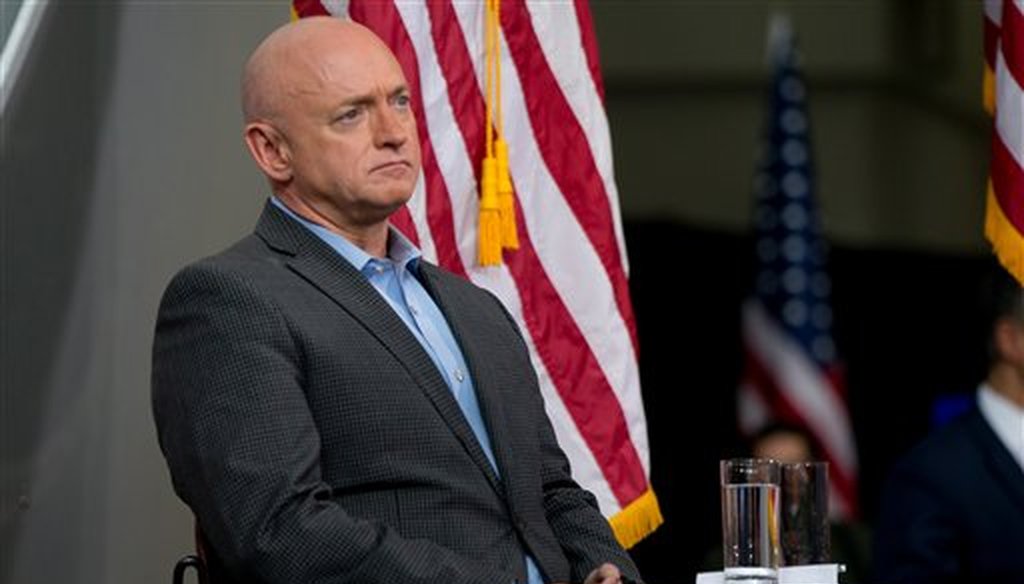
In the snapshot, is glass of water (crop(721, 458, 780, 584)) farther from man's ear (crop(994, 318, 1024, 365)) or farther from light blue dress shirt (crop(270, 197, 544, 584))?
man's ear (crop(994, 318, 1024, 365))

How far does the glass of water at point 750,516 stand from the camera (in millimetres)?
2484

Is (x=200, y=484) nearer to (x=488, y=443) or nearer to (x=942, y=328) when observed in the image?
(x=488, y=443)

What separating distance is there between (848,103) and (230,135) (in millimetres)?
3226

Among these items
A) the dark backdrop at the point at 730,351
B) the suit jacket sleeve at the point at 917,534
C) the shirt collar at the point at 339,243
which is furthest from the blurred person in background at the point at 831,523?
the shirt collar at the point at 339,243

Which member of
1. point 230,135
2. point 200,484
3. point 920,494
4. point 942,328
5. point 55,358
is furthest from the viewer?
point 942,328

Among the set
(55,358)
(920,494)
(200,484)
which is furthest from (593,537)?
(920,494)

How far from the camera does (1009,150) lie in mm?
3779

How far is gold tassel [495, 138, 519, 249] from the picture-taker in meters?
3.35

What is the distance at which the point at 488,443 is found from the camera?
2672 millimetres

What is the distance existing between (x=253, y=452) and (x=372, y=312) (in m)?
0.28

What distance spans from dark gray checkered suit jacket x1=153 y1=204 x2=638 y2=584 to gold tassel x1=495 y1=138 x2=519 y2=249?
0.61m

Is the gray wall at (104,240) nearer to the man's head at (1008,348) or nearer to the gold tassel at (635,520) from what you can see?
the gold tassel at (635,520)

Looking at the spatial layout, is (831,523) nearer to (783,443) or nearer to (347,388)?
(783,443)

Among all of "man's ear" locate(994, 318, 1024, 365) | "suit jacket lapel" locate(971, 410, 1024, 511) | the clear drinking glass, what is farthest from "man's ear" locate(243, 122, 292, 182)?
"man's ear" locate(994, 318, 1024, 365)
